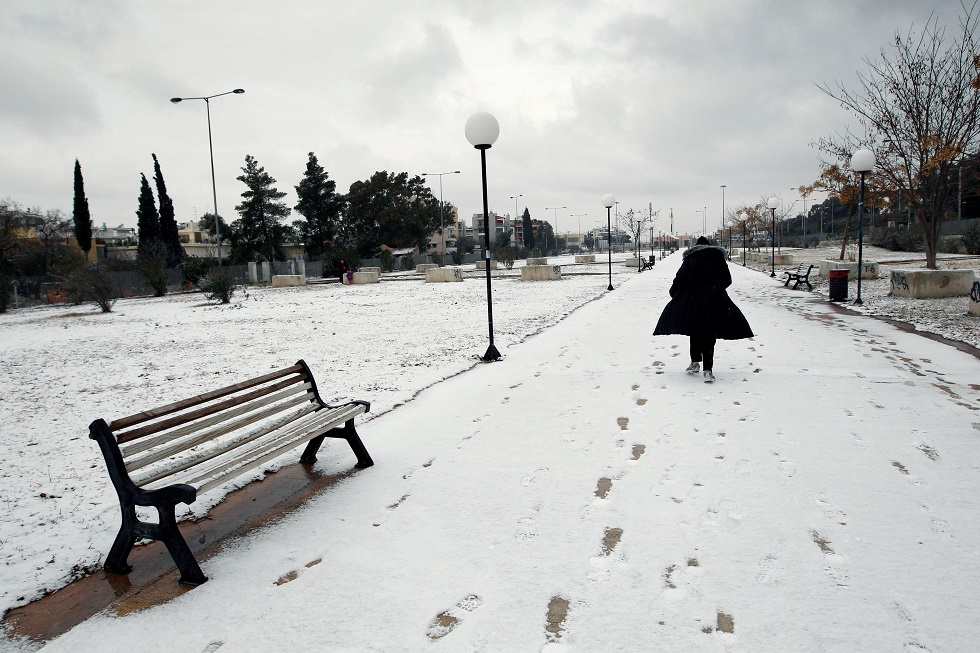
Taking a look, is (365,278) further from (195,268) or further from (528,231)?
(528,231)

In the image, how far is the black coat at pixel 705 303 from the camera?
6332 millimetres

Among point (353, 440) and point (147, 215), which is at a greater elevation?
point (147, 215)

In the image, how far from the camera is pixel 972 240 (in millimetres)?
33500

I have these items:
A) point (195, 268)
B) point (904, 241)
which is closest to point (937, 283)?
point (904, 241)

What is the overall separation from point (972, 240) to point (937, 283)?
27.0 metres

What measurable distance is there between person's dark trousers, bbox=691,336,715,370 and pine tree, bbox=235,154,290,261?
4918 centimetres

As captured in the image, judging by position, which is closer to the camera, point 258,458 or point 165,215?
point 258,458

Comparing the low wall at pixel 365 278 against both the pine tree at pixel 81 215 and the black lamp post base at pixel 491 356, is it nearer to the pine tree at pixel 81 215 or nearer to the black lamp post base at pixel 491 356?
the black lamp post base at pixel 491 356

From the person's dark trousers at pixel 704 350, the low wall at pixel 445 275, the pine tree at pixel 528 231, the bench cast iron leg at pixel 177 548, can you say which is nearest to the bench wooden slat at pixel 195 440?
the bench cast iron leg at pixel 177 548

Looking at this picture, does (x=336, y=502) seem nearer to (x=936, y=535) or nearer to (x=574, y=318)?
(x=936, y=535)

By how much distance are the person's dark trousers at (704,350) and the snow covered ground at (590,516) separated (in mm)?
282

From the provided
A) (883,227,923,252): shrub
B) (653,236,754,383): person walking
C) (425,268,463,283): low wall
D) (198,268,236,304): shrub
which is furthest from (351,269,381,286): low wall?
(883,227,923,252): shrub

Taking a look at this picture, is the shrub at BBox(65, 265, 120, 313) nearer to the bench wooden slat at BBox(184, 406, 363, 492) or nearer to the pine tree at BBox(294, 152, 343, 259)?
Result: the bench wooden slat at BBox(184, 406, 363, 492)

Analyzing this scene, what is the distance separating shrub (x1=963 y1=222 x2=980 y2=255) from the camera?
3322cm
